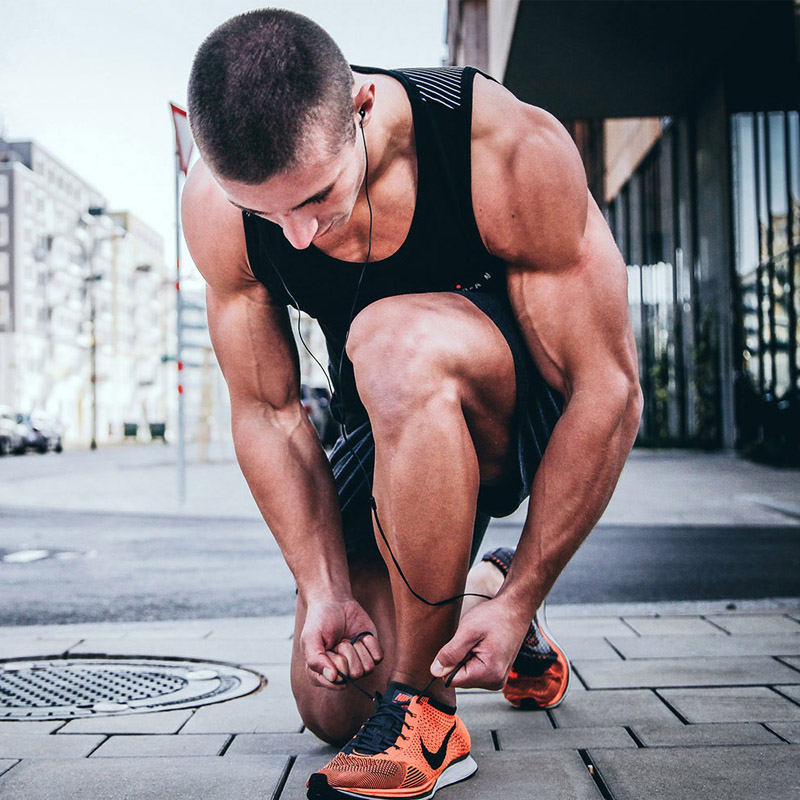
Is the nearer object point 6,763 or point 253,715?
point 6,763

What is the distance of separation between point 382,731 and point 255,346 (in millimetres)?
861

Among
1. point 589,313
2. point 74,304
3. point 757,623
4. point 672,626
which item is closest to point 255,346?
point 589,313

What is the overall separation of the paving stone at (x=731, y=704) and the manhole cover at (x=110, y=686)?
106 cm

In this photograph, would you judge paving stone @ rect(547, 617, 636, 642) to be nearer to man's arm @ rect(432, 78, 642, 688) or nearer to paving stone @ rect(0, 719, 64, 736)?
man's arm @ rect(432, 78, 642, 688)

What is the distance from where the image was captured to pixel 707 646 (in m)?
2.86

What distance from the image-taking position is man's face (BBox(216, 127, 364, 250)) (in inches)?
60.7

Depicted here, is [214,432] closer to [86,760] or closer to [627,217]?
[627,217]

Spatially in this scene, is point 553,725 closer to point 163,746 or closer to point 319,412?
point 163,746

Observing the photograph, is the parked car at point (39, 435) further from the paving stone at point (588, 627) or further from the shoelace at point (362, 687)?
the shoelace at point (362, 687)

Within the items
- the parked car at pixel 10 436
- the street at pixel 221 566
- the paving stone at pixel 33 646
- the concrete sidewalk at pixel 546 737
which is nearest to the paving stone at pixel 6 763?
the concrete sidewalk at pixel 546 737

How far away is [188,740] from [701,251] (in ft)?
53.3

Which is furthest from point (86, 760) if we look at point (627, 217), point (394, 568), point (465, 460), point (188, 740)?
point (627, 217)

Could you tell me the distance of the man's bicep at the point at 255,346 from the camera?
6.86 feet

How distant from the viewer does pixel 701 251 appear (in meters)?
16.9
